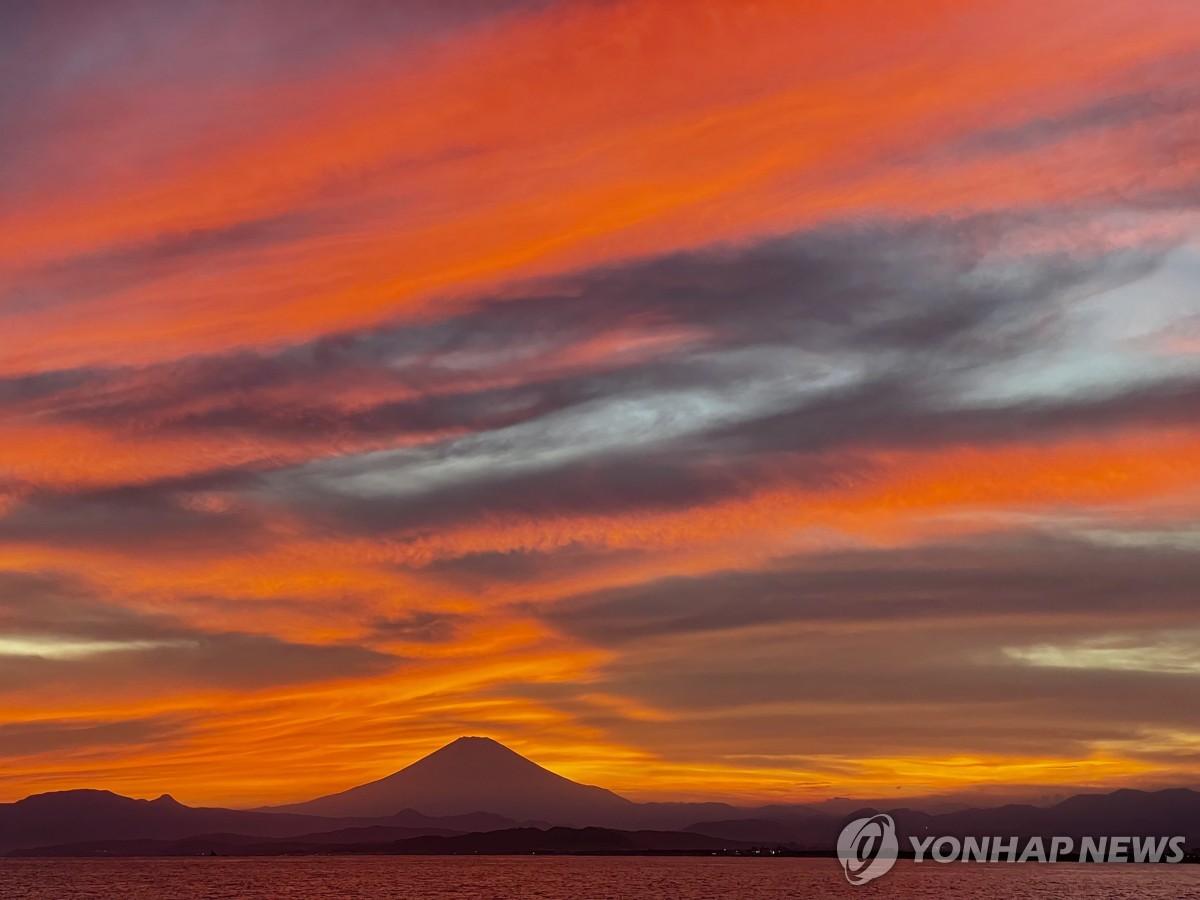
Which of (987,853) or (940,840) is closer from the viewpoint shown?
(940,840)

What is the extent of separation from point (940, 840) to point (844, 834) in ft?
268

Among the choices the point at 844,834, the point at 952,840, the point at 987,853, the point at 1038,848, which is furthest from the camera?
the point at 844,834

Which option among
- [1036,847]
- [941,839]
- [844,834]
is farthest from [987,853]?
[844,834]

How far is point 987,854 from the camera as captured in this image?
481 ft

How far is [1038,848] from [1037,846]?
1.92 metres

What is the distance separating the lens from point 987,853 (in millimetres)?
145000

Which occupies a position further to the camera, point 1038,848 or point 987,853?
point 987,853

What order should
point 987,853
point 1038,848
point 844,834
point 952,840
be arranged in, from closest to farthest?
point 952,840 → point 1038,848 → point 987,853 → point 844,834

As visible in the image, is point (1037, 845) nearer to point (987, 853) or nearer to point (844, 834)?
point (987, 853)

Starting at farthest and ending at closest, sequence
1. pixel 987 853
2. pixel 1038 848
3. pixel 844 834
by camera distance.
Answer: pixel 844 834 < pixel 987 853 < pixel 1038 848

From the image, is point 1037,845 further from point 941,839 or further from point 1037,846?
point 941,839

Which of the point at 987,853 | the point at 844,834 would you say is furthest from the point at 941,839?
the point at 844,834

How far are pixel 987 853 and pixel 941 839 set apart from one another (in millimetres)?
31312

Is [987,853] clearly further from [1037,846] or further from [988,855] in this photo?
[1037,846]
